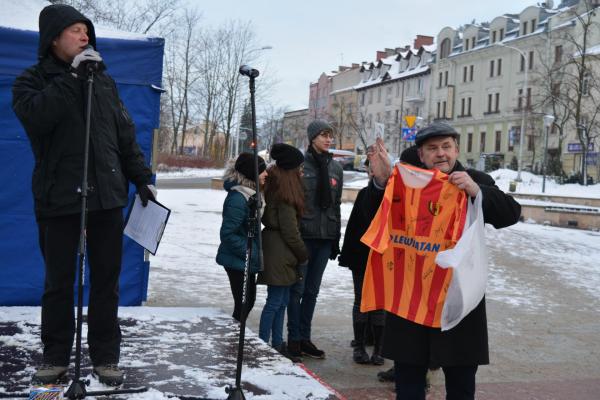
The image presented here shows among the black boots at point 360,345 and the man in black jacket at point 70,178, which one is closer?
the man in black jacket at point 70,178

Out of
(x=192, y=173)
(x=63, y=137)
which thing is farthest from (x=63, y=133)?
(x=192, y=173)

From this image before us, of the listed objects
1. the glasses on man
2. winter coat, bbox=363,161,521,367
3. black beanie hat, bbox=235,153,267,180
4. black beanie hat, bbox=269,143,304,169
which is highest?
the glasses on man

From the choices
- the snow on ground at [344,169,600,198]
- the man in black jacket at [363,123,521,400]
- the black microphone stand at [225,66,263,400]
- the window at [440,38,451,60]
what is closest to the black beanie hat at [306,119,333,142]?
the black microphone stand at [225,66,263,400]

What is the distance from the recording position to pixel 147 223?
416 cm

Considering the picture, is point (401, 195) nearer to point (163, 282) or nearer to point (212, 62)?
point (163, 282)

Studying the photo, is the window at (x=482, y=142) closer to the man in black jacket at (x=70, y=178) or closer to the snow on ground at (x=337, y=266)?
the snow on ground at (x=337, y=266)

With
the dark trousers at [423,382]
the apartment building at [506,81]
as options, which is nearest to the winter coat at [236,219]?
the dark trousers at [423,382]

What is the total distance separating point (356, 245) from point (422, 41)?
73.5 metres

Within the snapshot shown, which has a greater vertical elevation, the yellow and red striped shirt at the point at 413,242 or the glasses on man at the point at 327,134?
the glasses on man at the point at 327,134

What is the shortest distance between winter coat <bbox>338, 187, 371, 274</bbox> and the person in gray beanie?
0.16 metres

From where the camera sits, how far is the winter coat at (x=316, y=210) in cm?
584

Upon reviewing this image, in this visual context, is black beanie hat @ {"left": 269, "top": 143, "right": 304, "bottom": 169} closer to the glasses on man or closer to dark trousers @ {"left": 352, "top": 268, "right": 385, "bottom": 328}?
the glasses on man

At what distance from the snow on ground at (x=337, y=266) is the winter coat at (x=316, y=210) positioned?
2264 millimetres

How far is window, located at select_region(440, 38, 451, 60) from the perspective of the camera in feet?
210
